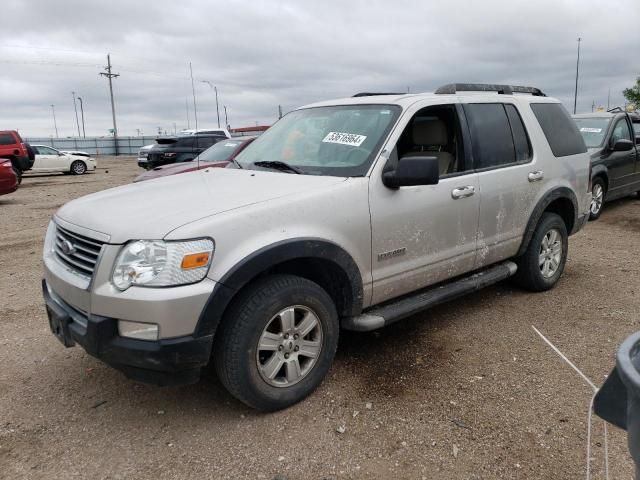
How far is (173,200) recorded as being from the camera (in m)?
3.00

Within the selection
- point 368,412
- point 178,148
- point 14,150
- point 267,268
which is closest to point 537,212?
point 368,412

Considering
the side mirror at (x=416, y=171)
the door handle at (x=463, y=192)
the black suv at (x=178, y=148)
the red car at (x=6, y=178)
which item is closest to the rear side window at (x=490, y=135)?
the door handle at (x=463, y=192)

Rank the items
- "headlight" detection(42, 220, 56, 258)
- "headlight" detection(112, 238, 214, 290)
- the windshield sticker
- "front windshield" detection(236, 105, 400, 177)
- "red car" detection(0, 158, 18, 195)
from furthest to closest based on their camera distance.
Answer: "red car" detection(0, 158, 18, 195) → the windshield sticker → "front windshield" detection(236, 105, 400, 177) → "headlight" detection(42, 220, 56, 258) → "headlight" detection(112, 238, 214, 290)

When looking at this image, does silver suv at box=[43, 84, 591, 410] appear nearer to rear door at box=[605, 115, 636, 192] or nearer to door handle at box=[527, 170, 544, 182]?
door handle at box=[527, 170, 544, 182]

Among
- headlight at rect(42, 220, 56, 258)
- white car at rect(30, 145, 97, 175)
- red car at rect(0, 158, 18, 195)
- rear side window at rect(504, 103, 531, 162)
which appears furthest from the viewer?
white car at rect(30, 145, 97, 175)

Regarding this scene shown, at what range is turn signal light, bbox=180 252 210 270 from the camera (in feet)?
8.30

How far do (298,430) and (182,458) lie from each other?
63cm

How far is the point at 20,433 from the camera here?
290 cm

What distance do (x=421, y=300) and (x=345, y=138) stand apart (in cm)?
126

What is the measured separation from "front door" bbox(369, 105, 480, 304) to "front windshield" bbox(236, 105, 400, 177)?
148mm

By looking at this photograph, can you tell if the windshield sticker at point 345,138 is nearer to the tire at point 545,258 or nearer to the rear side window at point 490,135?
the rear side window at point 490,135

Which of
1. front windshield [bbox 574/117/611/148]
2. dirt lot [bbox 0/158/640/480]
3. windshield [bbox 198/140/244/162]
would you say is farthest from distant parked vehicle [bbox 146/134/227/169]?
dirt lot [bbox 0/158/640/480]

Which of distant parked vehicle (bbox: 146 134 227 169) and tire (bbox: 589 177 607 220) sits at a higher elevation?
distant parked vehicle (bbox: 146 134 227 169)

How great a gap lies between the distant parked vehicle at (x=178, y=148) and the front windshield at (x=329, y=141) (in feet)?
36.9
